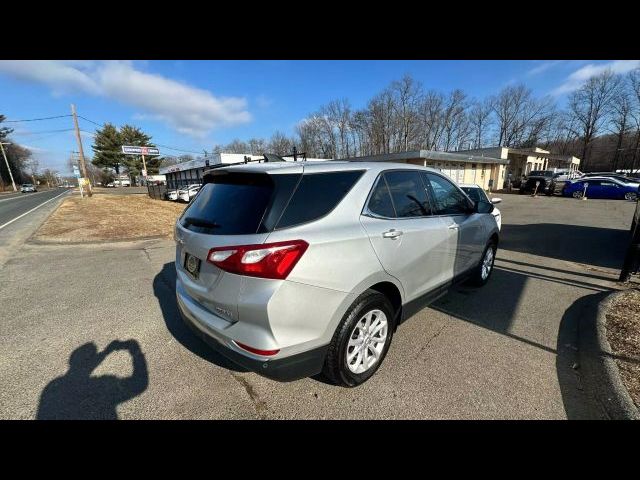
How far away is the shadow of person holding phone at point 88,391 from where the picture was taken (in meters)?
2.11

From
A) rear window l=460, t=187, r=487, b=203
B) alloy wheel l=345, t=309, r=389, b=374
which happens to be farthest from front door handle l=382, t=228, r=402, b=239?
rear window l=460, t=187, r=487, b=203

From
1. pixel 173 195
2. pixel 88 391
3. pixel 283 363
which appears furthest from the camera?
pixel 173 195

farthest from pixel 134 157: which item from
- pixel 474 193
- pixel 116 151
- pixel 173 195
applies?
pixel 474 193

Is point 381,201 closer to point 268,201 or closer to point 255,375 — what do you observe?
point 268,201

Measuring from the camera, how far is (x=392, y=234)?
241 centimetres

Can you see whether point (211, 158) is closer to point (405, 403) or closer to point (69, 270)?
point (69, 270)

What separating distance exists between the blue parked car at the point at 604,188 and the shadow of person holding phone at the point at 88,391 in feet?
95.3

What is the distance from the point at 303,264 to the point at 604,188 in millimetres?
28791

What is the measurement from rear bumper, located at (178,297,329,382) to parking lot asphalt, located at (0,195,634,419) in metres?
0.38

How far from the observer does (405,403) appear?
220 centimetres

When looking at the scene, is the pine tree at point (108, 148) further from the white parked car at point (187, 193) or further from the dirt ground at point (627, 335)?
the dirt ground at point (627, 335)

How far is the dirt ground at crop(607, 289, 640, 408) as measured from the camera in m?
→ 2.31

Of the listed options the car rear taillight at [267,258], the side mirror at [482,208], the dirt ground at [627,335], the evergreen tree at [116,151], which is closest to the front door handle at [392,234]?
the car rear taillight at [267,258]
